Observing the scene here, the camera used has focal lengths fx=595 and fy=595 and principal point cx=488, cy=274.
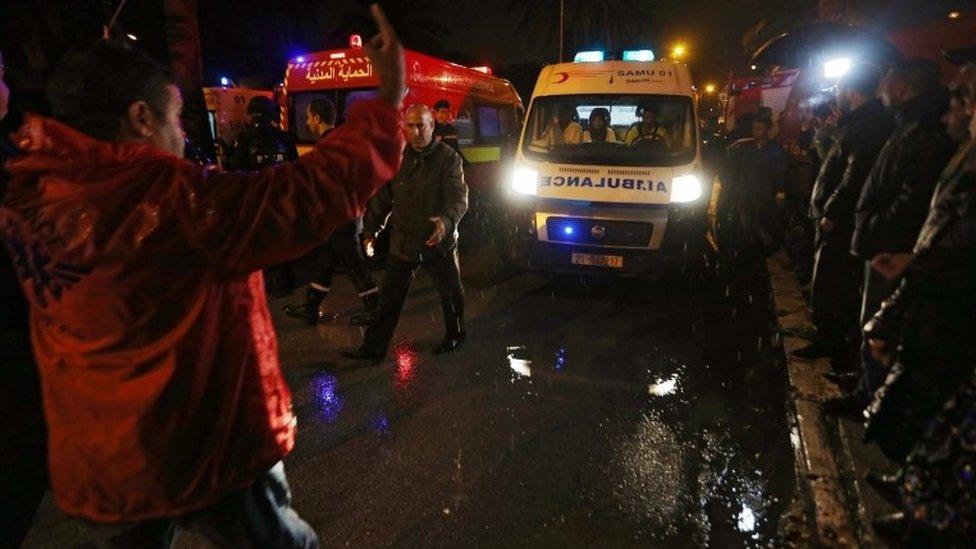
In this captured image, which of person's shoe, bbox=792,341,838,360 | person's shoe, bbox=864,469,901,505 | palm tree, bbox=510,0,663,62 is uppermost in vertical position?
palm tree, bbox=510,0,663,62

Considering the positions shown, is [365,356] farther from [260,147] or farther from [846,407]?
[846,407]

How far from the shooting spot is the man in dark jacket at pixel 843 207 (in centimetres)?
396

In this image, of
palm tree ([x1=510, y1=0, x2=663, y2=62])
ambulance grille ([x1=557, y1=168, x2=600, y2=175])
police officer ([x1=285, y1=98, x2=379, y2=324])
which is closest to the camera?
police officer ([x1=285, y1=98, x2=379, y2=324])

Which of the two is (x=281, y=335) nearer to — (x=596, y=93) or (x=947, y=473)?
(x=596, y=93)

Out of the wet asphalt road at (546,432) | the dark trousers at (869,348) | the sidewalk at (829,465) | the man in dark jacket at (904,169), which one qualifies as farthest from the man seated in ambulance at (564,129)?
the dark trousers at (869,348)

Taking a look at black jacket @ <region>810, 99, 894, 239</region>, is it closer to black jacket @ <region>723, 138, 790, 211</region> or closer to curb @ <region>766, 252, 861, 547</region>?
curb @ <region>766, 252, 861, 547</region>

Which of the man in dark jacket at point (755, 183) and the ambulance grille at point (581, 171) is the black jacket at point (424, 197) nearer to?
the ambulance grille at point (581, 171)

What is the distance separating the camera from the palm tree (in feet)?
87.9

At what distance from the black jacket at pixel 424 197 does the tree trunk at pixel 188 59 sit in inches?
211

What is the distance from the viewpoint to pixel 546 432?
11.9 ft

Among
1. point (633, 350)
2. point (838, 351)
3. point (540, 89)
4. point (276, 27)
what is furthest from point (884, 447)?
point (276, 27)

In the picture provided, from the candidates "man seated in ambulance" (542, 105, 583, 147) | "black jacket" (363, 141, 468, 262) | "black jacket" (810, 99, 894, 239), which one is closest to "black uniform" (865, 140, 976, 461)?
"black jacket" (810, 99, 894, 239)

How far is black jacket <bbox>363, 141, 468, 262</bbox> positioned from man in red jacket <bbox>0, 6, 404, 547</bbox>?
125 inches

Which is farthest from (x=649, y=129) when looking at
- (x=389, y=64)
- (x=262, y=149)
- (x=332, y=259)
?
(x=389, y=64)
